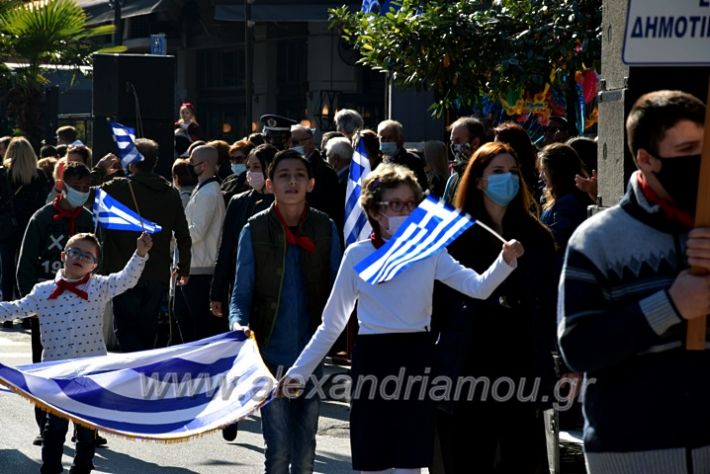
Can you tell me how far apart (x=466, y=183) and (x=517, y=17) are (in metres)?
4.95

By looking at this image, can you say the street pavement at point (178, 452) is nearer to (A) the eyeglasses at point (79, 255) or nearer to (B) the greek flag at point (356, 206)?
(A) the eyeglasses at point (79, 255)

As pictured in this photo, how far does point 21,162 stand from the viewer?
625 inches

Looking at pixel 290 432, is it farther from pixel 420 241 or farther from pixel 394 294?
pixel 420 241

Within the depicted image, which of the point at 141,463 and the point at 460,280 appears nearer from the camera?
the point at 460,280

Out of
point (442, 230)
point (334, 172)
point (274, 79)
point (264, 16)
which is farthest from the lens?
point (274, 79)

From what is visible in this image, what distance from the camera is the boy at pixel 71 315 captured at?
27.3 ft

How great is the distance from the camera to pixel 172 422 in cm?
740

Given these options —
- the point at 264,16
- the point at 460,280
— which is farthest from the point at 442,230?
the point at 264,16

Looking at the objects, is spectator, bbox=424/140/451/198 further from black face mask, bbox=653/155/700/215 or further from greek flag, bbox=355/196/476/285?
black face mask, bbox=653/155/700/215

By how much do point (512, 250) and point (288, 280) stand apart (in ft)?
4.93

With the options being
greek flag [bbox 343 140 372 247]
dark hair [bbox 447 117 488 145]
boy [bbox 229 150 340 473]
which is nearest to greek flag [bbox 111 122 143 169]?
dark hair [bbox 447 117 488 145]

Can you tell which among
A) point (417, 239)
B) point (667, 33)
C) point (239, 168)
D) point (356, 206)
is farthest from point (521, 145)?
point (239, 168)

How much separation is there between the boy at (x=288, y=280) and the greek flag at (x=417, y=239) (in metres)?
0.98

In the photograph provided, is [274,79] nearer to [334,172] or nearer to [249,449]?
[334,172]
